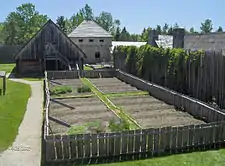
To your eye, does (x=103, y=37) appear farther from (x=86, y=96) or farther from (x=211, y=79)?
(x=211, y=79)

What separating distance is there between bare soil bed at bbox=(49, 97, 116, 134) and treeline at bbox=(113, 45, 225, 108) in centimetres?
574

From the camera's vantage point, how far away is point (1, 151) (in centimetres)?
1151

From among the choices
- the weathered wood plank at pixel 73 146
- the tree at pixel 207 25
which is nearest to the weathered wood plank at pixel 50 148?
the weathered wood plank at pixel 73 146

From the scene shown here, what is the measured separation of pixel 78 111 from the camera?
17.1 metres

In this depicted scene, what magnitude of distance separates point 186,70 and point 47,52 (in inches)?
816

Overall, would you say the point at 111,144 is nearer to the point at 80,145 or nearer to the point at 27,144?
the point at 80,145

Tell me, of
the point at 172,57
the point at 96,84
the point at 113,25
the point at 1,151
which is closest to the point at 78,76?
the point at 96,84

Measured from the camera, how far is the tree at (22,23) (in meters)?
83.1

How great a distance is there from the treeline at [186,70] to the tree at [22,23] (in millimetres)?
61135

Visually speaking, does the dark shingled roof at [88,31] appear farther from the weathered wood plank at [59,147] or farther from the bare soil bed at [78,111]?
the weathered wood plank at [59,147]

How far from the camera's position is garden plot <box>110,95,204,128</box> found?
14.9 m

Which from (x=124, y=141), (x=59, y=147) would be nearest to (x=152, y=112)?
(x=124, y=141)

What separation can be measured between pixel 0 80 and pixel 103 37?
26.9 m

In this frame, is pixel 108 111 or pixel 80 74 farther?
pixel 80 74
